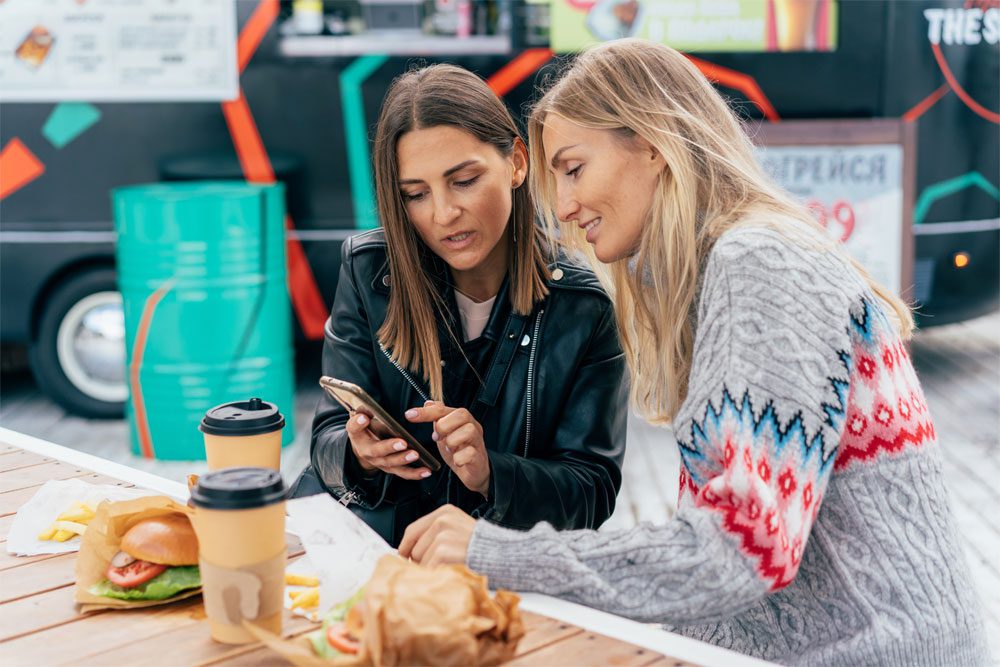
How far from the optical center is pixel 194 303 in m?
4.29

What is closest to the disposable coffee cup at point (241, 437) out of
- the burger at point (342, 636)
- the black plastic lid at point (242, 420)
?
the black plastic lid at point (242, 420)

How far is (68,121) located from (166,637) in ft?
12.6

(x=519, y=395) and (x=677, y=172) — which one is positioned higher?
(x=677, y=172)

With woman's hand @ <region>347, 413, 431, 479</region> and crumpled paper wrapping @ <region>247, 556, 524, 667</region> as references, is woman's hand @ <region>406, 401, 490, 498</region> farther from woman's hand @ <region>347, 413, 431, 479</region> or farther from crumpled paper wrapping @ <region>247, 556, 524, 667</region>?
crumpled paper wrapping @ <region>247, 556, 524, 667</region>

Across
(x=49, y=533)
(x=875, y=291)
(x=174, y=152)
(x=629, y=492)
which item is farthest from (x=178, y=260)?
(x=875, y=291)

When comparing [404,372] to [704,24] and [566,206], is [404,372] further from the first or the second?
[704,24]

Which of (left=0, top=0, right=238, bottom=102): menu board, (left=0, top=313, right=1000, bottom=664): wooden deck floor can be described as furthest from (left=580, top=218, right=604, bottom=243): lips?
(left=0, top=0, right=238, bottom=102): menu board

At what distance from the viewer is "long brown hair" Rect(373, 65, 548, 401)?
6.73 feet

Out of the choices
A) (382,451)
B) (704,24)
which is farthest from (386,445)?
(704,24)

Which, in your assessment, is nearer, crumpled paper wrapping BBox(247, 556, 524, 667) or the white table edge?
crumpled paper wrapping BBox(247, 556, 524, 667)

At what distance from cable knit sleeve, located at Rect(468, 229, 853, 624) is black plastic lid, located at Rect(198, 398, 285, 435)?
13.1 inches

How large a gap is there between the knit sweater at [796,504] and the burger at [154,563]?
366 millimetres

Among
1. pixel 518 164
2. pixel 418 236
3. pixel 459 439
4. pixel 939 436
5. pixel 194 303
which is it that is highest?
pixel 518 164

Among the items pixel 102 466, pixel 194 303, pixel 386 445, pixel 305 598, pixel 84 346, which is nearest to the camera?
pixel 305 598
